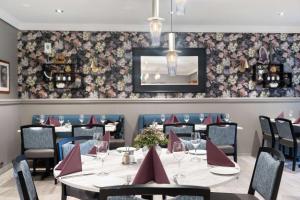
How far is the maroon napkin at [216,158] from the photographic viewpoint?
2.32 metres

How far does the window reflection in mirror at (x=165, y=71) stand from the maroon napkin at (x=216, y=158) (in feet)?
13.1

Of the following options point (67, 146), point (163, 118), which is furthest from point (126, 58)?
point (67, 146)

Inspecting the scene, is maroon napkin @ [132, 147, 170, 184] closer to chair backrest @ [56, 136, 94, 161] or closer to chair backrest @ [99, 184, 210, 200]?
chair backrest @ [99, 184, 210, 200]

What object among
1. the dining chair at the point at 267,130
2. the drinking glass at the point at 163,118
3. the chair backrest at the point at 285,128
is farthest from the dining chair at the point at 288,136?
the drinking glass at the point at 163,118

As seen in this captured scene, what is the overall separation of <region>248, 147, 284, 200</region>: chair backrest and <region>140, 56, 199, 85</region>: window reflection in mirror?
13.3 feet

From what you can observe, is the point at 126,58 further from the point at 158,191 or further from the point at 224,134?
the point at 158,191

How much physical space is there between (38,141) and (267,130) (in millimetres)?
4177

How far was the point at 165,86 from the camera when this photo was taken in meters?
6.33

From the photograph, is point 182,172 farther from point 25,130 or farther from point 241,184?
point 25,130

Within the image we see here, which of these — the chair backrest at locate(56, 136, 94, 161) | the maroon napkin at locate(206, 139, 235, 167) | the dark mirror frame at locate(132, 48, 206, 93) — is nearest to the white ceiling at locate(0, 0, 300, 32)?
→ the dark mirror frame at locate(132, 48, 206, 93)

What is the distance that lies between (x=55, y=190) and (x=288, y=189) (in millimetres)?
3162

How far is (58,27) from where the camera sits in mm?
6117

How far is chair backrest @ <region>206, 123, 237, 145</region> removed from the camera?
4.62 m

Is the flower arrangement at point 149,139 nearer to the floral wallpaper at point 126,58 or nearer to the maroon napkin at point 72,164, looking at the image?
the maroon napkin at point 72,164
